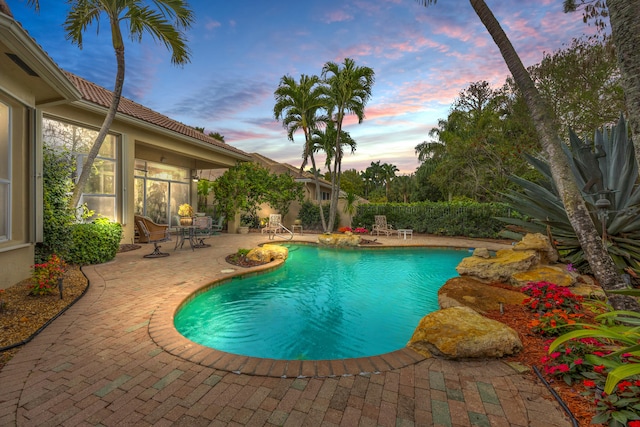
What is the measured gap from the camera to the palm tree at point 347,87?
13.0 meters

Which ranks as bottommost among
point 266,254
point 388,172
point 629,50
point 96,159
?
point 266,254

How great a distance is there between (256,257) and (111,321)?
4.14m

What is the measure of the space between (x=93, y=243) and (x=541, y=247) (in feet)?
32.2

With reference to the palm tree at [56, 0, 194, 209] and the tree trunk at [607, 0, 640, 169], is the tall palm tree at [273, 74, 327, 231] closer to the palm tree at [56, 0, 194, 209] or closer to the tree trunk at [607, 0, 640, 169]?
the palm tree at [56, 0, 194, 209]

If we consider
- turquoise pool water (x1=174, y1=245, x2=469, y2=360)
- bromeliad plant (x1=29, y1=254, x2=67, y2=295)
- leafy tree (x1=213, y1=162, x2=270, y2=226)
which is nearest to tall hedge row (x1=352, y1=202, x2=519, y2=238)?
leafy tree (x1=213, y1=162, x2=270, y2=226)

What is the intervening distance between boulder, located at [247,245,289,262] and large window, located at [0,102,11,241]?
15.1 ft

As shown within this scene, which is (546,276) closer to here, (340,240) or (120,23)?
(340,240)

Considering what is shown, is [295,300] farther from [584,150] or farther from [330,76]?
[330,76]

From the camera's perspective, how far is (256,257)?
7.68 metres

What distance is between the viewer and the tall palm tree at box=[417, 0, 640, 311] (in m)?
3.13

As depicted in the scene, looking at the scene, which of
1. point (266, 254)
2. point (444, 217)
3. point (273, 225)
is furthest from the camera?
point (444, 217)

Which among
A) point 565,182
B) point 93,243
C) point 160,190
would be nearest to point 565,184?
point 565,182

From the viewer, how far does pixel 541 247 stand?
17.6 ft

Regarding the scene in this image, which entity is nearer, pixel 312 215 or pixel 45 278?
pixel 45 278
